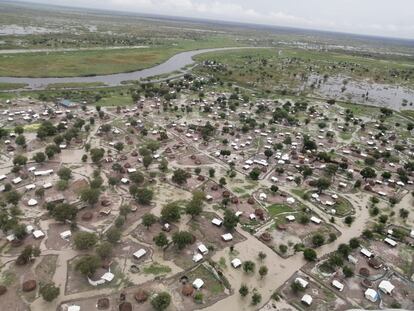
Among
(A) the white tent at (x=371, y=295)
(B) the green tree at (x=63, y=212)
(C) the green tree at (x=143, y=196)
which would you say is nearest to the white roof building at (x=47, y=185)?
(B) the green tree at (x=63, y=212)

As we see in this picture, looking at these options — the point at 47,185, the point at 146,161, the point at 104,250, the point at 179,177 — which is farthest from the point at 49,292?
the point at 146,161

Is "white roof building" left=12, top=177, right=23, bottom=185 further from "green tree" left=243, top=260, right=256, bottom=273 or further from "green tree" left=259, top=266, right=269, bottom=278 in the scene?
"green tree" left=259, top=266, right=269, bottom=278

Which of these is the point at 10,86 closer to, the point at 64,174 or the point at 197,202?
the point at 64,174

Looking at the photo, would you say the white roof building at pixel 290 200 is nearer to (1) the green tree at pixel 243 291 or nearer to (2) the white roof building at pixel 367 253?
(2) the white roof building at pixel 367 253

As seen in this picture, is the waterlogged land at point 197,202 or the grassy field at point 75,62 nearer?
the waterlogged land at point 197,202

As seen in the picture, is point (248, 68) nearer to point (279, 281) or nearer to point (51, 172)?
point (51, 172)

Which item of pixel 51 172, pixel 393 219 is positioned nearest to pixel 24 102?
pixel 51 172
